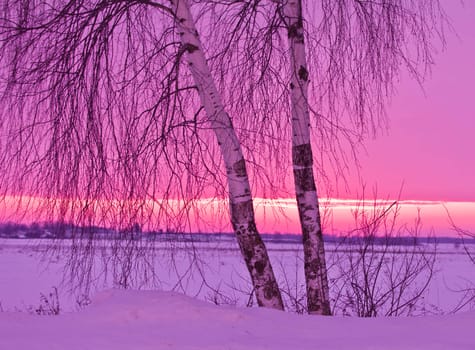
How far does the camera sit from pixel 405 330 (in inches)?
162

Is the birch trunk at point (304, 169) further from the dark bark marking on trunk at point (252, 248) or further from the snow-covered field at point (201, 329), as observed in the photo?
the snow-covered field at point (201, 329)

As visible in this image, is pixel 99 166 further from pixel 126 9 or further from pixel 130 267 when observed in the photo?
pixel 126 9

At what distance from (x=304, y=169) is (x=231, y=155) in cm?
82

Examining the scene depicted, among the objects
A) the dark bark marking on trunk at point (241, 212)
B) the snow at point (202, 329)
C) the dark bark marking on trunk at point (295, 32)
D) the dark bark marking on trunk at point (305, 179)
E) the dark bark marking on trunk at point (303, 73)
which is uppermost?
the dark bark marking on trunk at point (295, 32)

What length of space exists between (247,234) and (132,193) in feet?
4.13

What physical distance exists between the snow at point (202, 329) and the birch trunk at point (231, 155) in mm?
1349

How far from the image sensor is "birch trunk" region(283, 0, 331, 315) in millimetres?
6055

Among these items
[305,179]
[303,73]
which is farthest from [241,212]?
[303,73]

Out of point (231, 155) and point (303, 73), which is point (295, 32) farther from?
point (231, 155)

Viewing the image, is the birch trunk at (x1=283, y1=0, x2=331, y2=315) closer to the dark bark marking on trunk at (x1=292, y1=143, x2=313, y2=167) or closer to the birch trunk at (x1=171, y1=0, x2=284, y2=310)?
the dark bark marking on trunk at (x1=292, y1=143, x2=313, y2=167)

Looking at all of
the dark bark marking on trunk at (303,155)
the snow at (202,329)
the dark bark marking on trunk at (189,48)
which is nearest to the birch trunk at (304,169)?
the dark bark marking on trunk at (303,155)

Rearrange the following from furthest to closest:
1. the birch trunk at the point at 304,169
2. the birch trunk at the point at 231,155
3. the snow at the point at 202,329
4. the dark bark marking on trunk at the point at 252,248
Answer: the birch trunk at the point at 304,169 → the dark bark marking on trunk at the point at 252,248 → the birch trunk at the point at 231,155 → the snow at the point at 202,329

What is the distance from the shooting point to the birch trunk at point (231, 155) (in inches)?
226

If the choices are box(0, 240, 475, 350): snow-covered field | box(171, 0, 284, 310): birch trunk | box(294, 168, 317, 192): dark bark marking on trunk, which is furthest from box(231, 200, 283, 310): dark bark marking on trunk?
box(0, 240, 475, 350): snow-covered field
